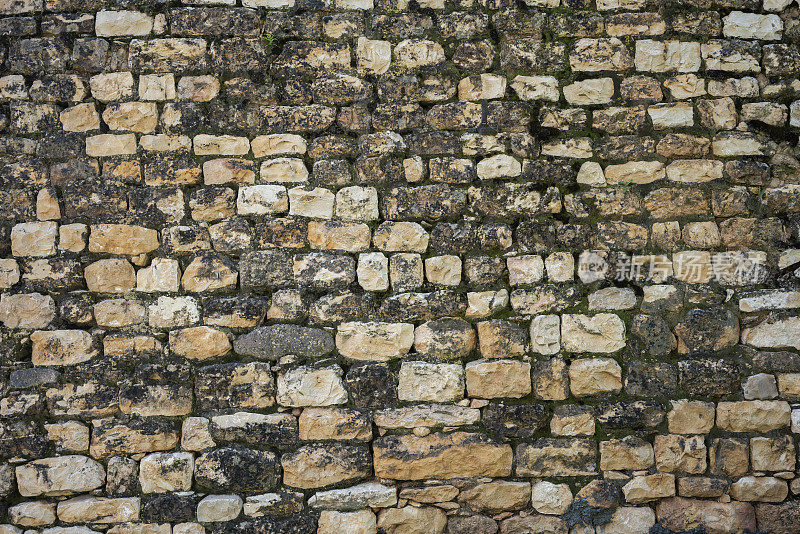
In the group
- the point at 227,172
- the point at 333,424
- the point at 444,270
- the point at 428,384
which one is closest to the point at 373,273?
the point at 444,270

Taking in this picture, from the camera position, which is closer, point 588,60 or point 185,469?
point 185,469

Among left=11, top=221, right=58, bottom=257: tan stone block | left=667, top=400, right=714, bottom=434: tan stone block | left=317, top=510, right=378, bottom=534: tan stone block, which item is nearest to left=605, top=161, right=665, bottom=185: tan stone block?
left=667, top=400, right=714, bottom=434: tan stone block

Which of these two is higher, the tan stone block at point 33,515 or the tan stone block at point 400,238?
the tan stone block at point 400,238

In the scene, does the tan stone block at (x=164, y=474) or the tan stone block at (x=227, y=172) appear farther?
the tan stone block at (x=227, y=172)

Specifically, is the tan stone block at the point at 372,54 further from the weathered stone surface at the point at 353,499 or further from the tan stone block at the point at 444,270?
the weathered stone surface at the point at 353,499

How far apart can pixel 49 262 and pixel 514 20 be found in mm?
2663

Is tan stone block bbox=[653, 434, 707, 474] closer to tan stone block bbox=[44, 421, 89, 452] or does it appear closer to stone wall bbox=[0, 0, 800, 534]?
stone wall bbox=[0, 0, 800, 534]

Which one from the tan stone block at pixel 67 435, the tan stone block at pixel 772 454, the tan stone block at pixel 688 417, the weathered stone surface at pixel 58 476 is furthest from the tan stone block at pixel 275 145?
the tan stone block at pixel 772 454

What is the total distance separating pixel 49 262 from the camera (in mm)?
2588

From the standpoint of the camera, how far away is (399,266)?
2588mm

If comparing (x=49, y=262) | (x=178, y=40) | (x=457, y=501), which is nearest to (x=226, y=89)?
(x=178, y=40)

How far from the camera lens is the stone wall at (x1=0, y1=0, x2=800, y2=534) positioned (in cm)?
254

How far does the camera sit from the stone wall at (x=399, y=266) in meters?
2.54

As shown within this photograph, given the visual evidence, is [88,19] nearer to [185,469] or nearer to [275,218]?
[275,218]
